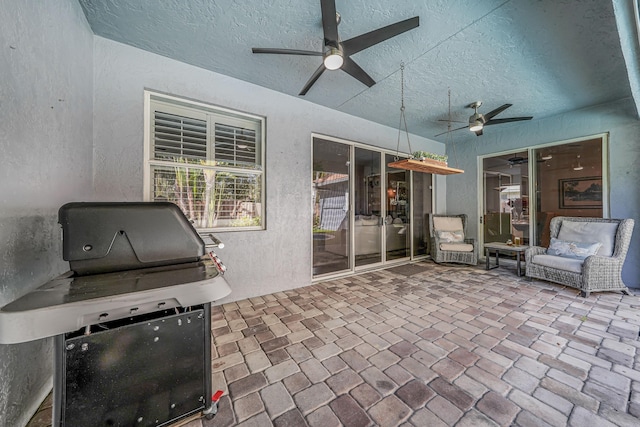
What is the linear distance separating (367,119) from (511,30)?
2430mm

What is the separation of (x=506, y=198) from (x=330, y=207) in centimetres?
412

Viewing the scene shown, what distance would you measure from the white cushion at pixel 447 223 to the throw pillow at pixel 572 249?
5.47 feet

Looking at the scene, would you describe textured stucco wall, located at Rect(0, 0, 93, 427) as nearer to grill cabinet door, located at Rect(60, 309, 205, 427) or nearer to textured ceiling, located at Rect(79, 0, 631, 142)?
grill cabinet door, located at Rect(60, 309, 205, 427)

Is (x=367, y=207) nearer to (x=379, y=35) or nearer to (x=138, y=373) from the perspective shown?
(x=379, y=35)

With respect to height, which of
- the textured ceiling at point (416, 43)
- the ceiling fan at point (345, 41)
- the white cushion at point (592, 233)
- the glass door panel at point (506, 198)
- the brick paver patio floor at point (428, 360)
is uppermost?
the textured ceiling at point (416, 43)

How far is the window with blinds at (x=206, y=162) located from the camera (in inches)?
109

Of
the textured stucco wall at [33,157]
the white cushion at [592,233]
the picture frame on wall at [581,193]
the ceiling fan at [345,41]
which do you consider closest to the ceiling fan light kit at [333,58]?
the ceiling fan at [345,41]

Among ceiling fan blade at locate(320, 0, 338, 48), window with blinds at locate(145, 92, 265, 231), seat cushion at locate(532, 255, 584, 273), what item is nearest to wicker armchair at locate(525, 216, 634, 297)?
seat cushion at locate(532, 255, 584, 273)

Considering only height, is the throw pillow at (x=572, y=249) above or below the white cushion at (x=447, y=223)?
below

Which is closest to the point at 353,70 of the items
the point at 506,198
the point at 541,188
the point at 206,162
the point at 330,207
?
the point at 206,162

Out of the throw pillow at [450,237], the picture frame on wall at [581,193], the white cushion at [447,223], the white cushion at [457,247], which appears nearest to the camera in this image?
the picture frame on wall at [581,193]

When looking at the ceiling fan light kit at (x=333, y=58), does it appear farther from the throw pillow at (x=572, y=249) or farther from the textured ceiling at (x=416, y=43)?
the throw pillow at (x=572, y=249)

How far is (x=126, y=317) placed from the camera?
3.48ft

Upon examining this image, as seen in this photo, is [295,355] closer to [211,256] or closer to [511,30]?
[211,256]
